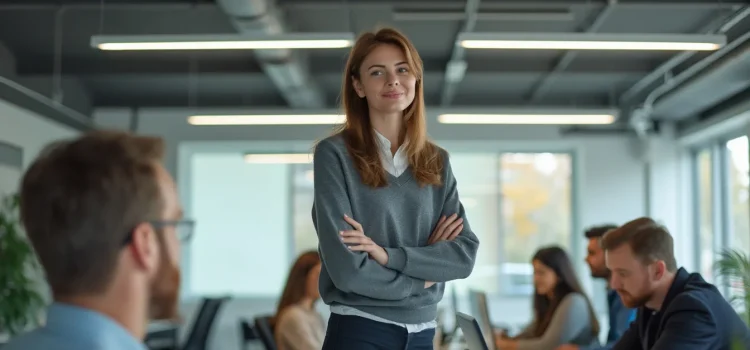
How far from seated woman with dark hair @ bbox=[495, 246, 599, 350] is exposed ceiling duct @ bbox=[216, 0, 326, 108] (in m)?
2.72

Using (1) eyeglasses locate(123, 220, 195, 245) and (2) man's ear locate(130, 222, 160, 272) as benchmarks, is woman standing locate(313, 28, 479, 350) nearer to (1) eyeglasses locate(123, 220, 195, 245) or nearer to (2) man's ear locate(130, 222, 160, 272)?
(1) eyeglasses locate(123, 220, 195, 245)

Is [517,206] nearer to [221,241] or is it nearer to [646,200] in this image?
[646,200]

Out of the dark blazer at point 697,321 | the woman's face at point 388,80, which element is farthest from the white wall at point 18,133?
the woman's face at point 388,80

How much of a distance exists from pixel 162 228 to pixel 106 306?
10 centimetres

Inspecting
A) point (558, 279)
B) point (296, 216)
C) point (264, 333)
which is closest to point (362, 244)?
point (264, 333)

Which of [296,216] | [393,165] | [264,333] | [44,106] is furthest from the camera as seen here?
[296,216]

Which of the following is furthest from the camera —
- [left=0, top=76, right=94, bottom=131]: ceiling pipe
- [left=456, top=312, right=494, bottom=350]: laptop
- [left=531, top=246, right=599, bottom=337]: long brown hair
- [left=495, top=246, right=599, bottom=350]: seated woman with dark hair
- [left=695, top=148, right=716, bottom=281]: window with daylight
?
[left=695, top=148, right=716, bottom=281]: window with daylight

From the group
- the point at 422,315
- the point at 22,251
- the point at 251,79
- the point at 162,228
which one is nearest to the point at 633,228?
the point at 422,315

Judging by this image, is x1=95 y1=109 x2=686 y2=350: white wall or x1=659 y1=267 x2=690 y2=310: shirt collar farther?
x1=95 y1=109 x2=686 y2=350: white wall

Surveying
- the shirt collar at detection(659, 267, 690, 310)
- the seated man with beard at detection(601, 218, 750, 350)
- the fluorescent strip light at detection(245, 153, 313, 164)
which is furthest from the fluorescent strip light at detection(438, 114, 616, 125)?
the shirt collar at detection(659, 267, 690, 310)

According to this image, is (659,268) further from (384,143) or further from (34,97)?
(34,97)

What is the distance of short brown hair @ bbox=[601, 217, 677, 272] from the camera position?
3.11 meters

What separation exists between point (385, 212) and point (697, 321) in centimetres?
107

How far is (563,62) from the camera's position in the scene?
1031cm
